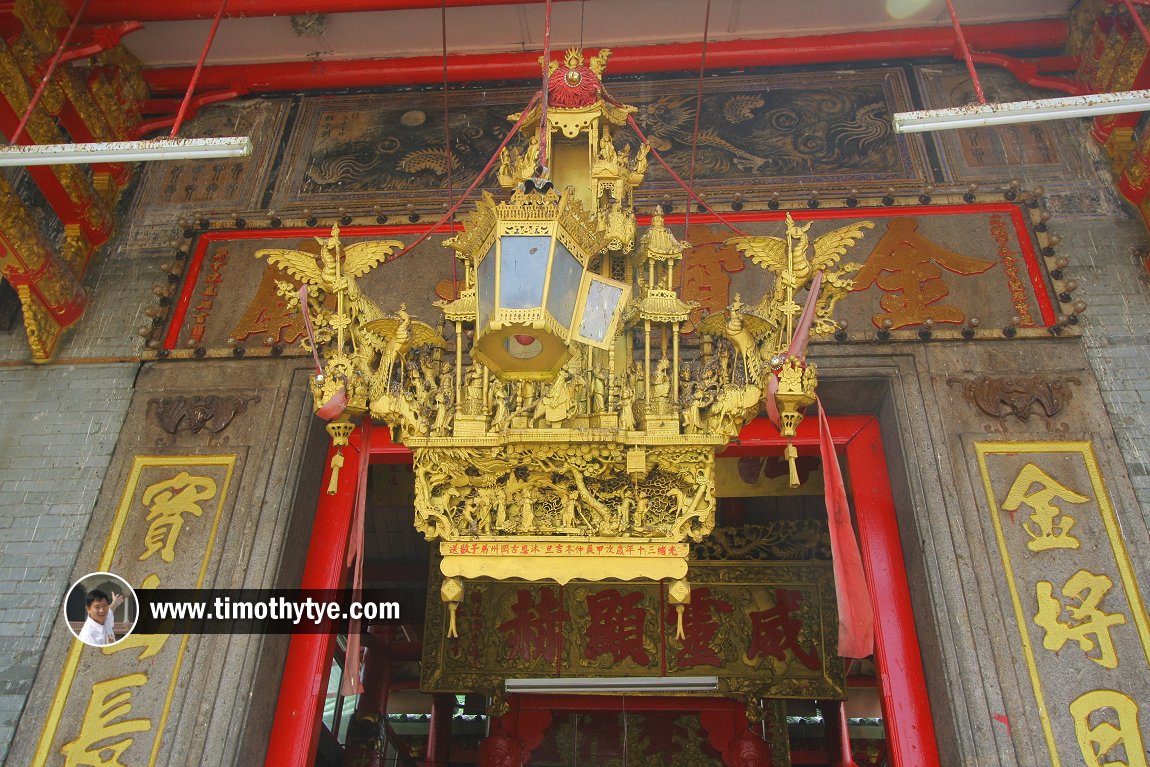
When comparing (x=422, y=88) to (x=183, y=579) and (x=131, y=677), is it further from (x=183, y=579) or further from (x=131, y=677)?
(x=131, y=677)

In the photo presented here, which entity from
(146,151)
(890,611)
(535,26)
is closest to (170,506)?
(146,151)

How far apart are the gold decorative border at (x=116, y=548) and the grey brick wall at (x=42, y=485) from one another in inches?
6.3

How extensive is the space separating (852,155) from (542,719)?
5.18m

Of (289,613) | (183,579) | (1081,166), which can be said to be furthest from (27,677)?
(1081,166)

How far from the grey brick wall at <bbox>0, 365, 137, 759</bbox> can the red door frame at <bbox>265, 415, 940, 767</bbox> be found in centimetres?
122

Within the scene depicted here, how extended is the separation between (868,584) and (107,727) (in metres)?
3.85

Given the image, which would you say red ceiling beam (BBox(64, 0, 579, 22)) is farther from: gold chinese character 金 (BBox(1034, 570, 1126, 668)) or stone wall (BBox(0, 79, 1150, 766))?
gold chinese character 金 (BBox(1034, 570, 1126, 668))

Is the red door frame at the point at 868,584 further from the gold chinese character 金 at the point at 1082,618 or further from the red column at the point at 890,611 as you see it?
the gold chinese character 金 at the point at 1082,618

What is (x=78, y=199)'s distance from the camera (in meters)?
6.27

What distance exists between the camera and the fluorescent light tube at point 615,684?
6.16 meters

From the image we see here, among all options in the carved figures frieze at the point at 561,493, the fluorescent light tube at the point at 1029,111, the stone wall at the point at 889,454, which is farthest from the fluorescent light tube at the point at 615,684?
the fluorescent light tube at the point at 1029,111

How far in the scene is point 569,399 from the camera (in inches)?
165

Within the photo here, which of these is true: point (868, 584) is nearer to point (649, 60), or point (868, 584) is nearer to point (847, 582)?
point (847, 582)

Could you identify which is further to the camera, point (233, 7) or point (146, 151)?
point (233, 7)
